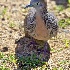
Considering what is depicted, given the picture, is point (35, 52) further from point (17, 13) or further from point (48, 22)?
point (17, 13)

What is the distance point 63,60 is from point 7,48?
4.12 ft

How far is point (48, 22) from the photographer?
6195 millimetres

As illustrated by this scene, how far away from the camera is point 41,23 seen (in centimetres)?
598

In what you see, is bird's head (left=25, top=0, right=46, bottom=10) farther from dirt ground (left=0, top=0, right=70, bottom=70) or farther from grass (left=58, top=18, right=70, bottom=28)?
grass (left=58, top=18, right=70, bottom=28)

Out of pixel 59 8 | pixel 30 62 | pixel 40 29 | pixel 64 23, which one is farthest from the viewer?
pixel 59 8

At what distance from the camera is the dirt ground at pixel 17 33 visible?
6194 mm

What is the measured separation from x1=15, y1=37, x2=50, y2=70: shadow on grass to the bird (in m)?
0.24

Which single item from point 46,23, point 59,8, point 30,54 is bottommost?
point 30,54

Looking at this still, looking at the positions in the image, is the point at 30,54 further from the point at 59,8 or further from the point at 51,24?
the point at 59,8

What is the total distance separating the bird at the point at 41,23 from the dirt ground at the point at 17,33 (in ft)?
1.46

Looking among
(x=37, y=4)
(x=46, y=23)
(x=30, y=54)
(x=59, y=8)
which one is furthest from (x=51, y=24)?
(x=59, y=8)

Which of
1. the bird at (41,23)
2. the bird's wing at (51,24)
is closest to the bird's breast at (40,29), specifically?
the bird at (41,23)

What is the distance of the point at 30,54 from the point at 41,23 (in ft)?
2.38

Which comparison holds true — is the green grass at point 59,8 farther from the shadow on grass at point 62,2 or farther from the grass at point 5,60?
the grass at point 5,60
